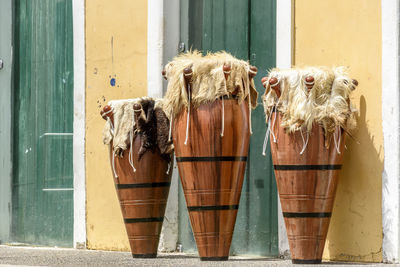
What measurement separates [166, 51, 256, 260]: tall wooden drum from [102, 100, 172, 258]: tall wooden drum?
0.40 meters

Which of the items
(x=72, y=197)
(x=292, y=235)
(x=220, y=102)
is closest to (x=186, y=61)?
(x=220, y=102)

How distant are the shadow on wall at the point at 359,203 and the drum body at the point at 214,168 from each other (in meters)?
0.60

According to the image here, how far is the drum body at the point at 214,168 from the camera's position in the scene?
5047mm

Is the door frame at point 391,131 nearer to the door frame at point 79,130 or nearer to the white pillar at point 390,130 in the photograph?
the white pillar at point 390,130

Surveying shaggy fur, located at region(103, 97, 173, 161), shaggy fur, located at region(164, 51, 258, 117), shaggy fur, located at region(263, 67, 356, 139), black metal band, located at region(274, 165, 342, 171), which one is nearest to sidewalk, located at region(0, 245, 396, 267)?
black metal band, located at region(274, 165, 342, 171)

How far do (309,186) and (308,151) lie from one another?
0.19 m

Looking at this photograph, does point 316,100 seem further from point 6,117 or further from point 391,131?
point 6,117

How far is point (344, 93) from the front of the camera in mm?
4895

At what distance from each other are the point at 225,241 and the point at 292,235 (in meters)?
0.42

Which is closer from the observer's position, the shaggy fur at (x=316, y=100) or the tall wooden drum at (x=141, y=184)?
the shaggy fur at (x=316, y=100)

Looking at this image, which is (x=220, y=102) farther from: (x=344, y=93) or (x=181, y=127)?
(x=344, y=93)

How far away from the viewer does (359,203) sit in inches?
198

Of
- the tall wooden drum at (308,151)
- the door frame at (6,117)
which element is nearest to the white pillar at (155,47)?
the tall wooden drum at (308,151)

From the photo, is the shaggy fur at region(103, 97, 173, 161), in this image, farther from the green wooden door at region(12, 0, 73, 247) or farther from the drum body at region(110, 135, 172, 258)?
the green wooden door at region(12, 0, 73, 247)
